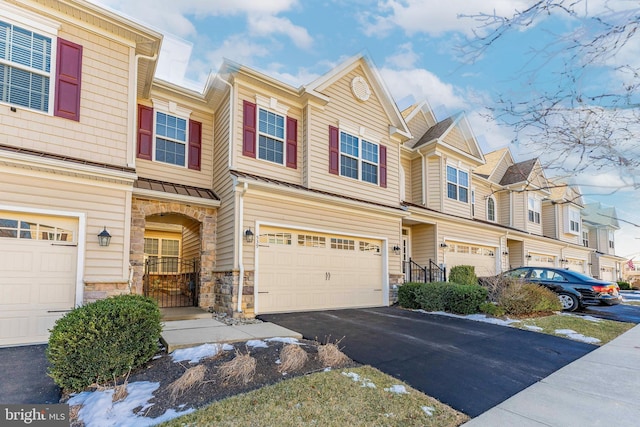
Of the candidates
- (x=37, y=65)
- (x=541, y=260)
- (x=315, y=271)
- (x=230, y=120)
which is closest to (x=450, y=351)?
(x=315, y=271)

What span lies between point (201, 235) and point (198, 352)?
5.06 metres

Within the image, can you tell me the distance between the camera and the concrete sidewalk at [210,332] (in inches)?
226

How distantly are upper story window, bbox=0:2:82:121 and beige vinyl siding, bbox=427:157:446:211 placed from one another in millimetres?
12644

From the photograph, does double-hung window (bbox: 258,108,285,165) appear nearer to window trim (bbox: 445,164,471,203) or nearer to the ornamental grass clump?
the ornamental grass clump

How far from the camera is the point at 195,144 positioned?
10.5 m

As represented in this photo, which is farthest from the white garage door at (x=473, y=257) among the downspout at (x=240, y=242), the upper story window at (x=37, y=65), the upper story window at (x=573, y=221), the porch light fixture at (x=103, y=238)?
the upper story window at (x=37, y=65)

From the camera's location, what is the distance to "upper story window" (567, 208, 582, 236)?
78.4 feet

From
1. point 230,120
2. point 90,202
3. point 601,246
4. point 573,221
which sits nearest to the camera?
point 90,202

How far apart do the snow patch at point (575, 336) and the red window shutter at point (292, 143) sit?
25.5 ft

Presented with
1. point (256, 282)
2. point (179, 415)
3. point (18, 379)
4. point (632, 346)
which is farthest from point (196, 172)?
point (632, 346)

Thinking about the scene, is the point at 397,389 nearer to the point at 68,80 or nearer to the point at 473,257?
the point at 68,80

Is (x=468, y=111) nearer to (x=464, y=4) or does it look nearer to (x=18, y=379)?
(x=464, y=4)

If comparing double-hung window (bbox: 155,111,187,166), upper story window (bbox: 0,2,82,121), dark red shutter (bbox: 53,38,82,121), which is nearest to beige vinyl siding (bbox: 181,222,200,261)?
double-hung window (bbox: 155,111,187,166)

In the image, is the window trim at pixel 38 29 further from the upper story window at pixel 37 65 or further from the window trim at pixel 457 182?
the window trim at pixel 457 182
